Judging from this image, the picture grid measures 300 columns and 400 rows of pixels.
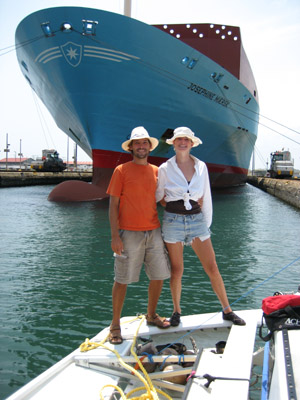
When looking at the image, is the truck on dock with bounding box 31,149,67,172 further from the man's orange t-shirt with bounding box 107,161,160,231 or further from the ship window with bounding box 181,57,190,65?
the man's orange t-shirt with bounding box 107,161,160,231

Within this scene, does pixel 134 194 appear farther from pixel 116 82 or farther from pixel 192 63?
pixel 192 63

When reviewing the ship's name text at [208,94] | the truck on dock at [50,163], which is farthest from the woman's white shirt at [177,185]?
the truck on dock at [50,163]

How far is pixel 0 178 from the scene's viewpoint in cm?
2948

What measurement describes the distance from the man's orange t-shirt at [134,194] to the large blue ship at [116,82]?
442 inches

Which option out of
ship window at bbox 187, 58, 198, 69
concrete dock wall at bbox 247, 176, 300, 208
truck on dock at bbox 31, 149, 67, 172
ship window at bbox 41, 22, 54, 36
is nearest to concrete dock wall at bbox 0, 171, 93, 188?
truck on dock at bbox 31, 149, 67, 172

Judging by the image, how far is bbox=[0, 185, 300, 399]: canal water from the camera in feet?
11.7

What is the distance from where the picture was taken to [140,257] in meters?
2.89

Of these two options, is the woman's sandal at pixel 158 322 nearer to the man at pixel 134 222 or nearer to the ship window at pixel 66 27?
the man at pixel 134 222

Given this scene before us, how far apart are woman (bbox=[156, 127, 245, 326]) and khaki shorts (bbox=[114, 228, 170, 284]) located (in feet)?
0.27

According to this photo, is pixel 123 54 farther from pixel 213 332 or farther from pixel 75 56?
pixel 213 332

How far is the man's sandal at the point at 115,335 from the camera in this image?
9.06 ft

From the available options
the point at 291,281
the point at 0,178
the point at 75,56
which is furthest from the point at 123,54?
the point at 0,178

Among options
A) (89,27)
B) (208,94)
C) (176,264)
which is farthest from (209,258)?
(208,94)

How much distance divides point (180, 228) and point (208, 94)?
13650mm
